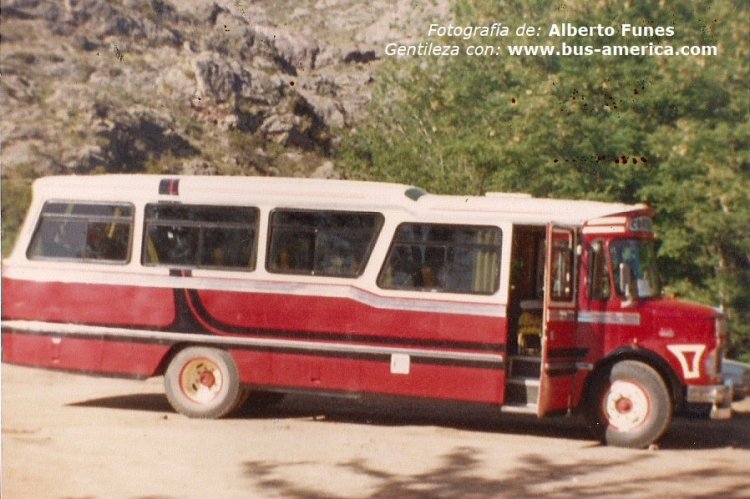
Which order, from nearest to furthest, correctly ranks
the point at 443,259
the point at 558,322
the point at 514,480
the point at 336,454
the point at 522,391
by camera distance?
the point at 514,480 → the point at 336,454 → the point at 558,322 → the point at 522,391 → the point at 443,259

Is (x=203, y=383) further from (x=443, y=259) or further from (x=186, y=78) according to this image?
(x=186, y=78)

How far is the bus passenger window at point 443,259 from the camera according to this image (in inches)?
405

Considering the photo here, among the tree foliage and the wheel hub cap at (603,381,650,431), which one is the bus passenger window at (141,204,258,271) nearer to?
the tree foliage

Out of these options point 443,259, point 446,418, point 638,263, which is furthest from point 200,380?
point 638,263

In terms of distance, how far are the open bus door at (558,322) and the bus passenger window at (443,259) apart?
62 cm

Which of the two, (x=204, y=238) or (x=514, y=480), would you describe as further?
(x=204, y=238)

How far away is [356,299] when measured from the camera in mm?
10562

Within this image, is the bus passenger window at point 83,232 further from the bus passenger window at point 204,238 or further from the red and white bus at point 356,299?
the bus passenger window at point 204,238

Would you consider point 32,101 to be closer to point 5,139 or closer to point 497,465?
point 5,139

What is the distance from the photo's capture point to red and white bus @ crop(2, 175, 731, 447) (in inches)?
393

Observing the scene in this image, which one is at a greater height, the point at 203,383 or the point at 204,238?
the point at 204,238

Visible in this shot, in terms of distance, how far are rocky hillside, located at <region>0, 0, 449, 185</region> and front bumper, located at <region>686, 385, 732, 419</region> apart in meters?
5.29

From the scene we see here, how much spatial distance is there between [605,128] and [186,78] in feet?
19.5

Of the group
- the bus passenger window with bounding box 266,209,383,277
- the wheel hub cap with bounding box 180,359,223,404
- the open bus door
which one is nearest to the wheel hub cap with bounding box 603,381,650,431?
the open bus door
